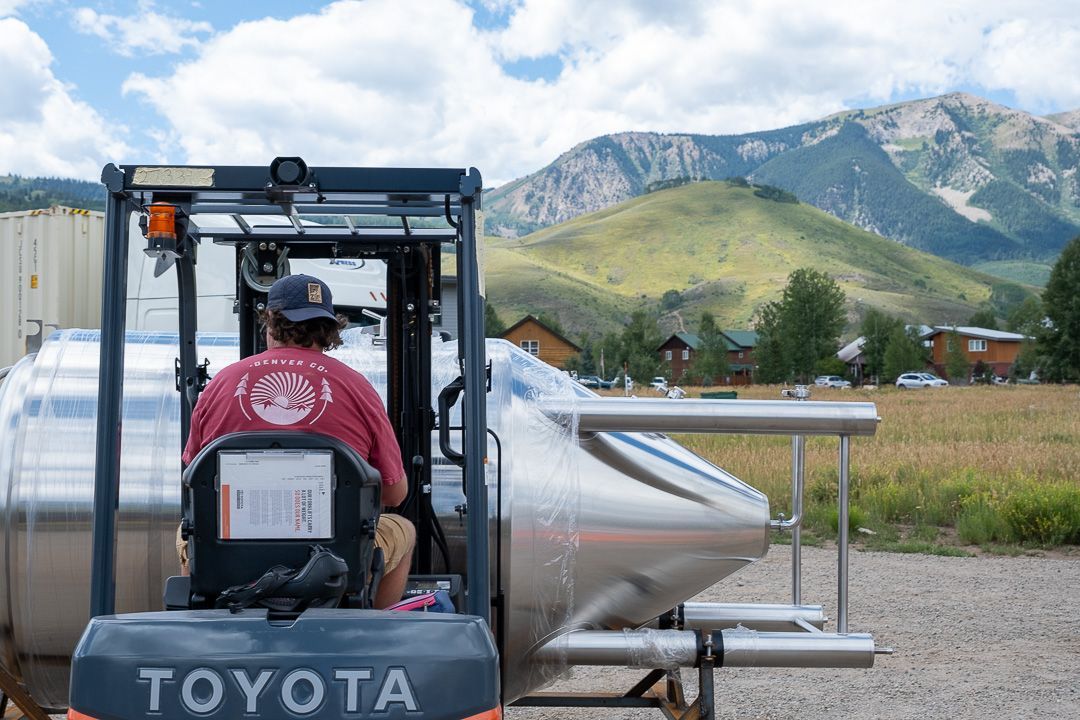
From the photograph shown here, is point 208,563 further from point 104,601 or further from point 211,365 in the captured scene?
point 211,365

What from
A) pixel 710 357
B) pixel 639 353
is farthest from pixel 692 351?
pixel 639 353

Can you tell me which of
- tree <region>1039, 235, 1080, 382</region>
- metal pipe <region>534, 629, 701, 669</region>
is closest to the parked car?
tree <region>1039, 235, 1080, 382</region>

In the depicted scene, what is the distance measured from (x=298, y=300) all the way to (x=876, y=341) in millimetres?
96808

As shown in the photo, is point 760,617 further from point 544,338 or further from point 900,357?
point 544,338

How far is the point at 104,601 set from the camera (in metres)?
3.32

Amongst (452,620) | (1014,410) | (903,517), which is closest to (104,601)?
(452,620)

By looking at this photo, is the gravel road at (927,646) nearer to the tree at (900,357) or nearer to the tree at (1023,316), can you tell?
the tree at (900,357)

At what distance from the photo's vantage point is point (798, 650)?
15.4ft

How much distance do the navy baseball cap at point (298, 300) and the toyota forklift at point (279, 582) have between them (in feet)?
0.91

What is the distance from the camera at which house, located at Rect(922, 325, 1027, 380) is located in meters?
108

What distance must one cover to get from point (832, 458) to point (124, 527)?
565 inches

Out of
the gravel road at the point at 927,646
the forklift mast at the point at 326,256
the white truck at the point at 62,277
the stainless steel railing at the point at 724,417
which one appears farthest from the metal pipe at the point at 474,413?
the white truck at the point at 62,277

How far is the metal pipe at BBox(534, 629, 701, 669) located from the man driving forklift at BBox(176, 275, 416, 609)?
1650 mm

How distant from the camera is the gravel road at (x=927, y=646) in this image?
675 centimetres
